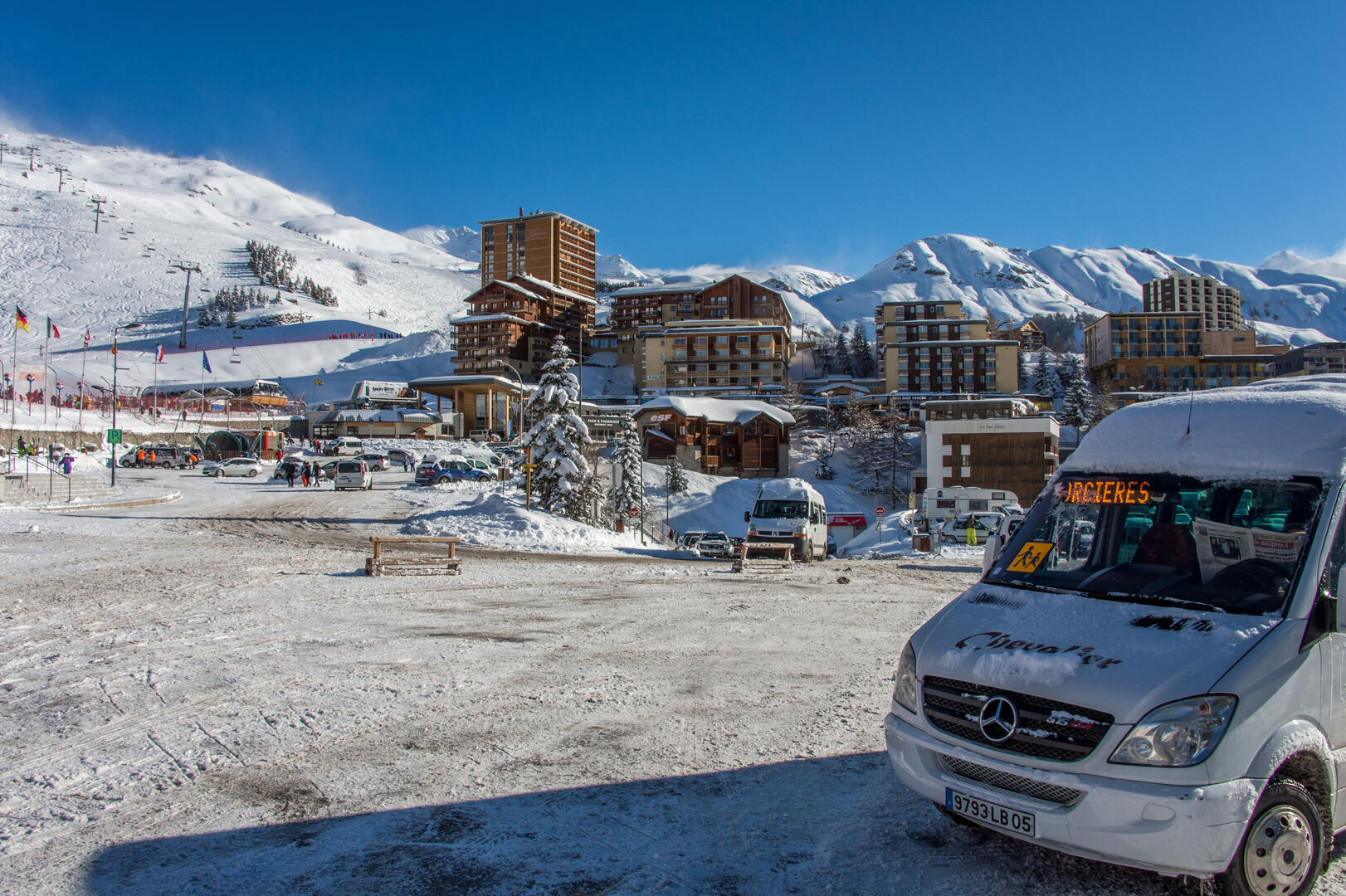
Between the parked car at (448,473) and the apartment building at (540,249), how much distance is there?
102m

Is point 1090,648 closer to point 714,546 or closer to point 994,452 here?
point 714,546

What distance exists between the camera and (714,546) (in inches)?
1251

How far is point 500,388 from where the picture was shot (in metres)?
87.3

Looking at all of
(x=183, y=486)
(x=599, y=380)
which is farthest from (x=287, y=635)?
(x=599, y=380)

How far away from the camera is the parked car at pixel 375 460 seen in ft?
190

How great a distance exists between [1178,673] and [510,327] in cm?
11739

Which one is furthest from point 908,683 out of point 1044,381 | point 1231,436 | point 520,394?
point 1044,381

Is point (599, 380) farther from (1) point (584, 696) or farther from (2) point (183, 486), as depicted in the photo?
(1) point (584, 696)

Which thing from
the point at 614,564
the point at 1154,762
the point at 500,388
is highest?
the point at 500,388

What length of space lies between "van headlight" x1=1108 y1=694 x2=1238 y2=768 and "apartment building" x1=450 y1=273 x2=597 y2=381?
111301mm

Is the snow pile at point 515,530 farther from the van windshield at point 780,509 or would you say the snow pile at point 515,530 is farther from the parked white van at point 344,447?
the parked white van at point 344,447

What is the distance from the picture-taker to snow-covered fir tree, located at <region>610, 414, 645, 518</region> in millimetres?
46562

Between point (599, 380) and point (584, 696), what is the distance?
386 feet

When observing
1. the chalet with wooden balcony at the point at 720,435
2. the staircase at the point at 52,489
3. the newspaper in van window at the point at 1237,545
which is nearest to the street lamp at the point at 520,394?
the chalet with wooden balcony at the point at 720,435
